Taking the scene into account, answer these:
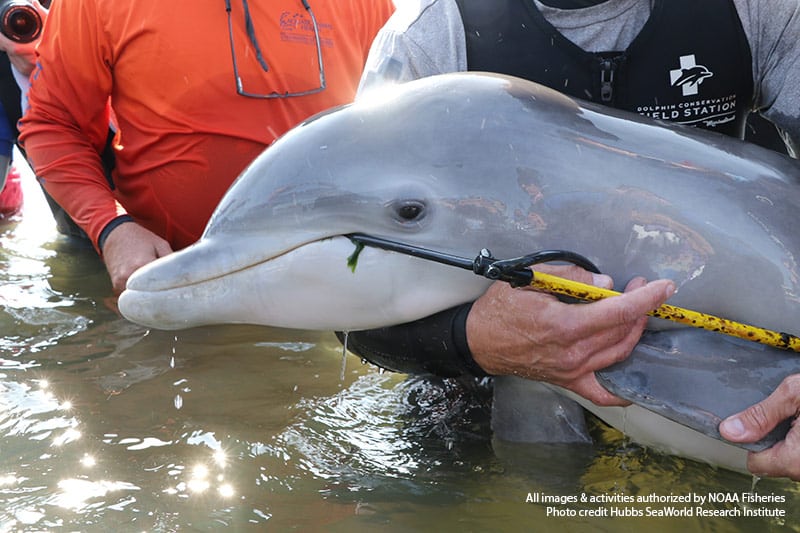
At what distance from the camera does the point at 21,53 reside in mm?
6691

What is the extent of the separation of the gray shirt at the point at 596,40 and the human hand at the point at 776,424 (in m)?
1.51

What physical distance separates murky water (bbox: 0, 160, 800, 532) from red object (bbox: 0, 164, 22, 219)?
3546mm

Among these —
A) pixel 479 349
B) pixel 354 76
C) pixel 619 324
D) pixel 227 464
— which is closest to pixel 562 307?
pixel 619 324

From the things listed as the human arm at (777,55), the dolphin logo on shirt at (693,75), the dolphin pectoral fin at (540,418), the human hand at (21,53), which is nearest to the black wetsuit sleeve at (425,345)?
the dolphin pectoral fin at (540,418)

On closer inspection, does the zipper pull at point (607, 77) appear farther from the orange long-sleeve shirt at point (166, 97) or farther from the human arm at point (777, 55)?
the orange long-sleeve shirt at point (166, 97)

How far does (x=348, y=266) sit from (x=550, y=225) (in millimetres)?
655

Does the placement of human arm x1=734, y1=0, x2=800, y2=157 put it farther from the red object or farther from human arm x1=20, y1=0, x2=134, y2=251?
the red object

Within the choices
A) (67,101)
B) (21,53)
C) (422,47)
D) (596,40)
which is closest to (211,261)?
(422,47)

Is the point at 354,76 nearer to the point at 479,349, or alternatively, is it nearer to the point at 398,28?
the point at 398,28

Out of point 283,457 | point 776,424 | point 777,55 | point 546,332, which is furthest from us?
point 777,55

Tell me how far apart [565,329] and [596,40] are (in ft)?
5.18

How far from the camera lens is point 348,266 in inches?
124

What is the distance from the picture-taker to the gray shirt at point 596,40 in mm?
3938

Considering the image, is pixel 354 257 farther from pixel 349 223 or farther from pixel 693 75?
pixel 693 75
